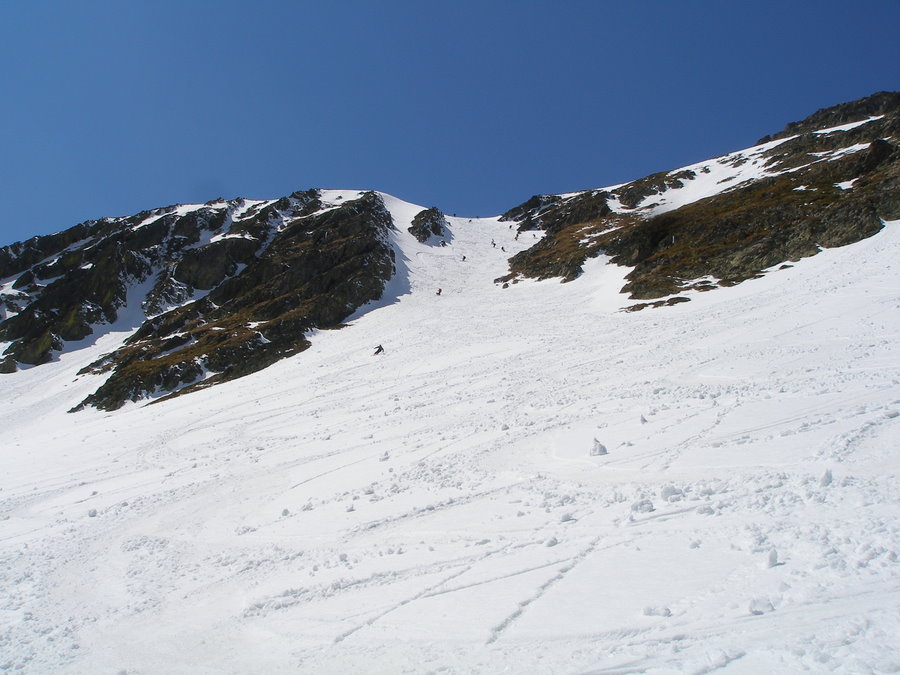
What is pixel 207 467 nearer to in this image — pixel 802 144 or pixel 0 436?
pixel 0 436

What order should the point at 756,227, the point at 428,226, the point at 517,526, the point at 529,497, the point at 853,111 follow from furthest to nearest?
the point at 853,111 → the point at 428,226 → the point at 756,227 → the point at 529,497 → the point at 517,526

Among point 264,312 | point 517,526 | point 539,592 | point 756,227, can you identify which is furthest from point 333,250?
point 539,592

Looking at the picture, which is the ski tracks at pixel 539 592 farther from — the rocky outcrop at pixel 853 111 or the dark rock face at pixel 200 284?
Answer: the rocky outcrop at pixel 853 111

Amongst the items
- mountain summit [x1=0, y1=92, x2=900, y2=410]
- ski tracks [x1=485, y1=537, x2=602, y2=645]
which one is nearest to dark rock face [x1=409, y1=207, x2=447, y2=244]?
mountain summit [x1=0, y1=92, x2=900, y2=410]

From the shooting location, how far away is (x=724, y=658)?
4801 millimetres

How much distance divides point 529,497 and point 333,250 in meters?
71.0

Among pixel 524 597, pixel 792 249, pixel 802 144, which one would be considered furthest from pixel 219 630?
pixel 802 144

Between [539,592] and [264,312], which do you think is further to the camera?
[264,312]

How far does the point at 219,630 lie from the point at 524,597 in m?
4.88

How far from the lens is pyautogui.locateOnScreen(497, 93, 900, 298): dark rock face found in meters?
34.0

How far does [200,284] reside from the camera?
87.0m

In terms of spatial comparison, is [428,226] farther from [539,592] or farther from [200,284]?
[539,592]

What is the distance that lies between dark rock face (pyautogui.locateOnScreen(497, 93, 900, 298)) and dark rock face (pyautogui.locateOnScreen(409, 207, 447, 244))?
2248 centimetres

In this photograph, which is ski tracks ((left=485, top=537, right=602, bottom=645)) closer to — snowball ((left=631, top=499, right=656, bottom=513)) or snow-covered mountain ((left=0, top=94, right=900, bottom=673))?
snow-covered mountain ((left=0, top=94, right=900, bottom=673))
